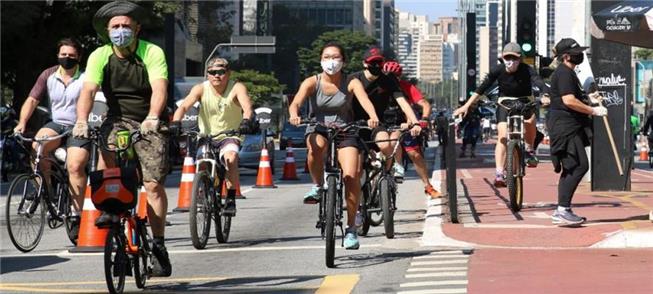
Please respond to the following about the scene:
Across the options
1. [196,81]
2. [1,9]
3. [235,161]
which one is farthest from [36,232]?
[196,81]

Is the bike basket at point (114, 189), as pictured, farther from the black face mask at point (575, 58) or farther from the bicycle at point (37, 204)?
the black face mask at point (575, 58)

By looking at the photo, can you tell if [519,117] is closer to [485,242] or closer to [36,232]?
[485,242]

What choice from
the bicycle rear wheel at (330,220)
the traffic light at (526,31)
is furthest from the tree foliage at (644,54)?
the bicycle rear wheel at (330,220)

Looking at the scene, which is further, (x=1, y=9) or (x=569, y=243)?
(x=1, y=9)

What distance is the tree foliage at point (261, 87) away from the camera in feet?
340

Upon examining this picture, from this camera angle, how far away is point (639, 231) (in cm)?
1212

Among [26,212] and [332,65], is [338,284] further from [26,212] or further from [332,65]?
[26,212]

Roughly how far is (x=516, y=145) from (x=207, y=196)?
13.8 ft

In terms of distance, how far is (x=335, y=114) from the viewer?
39.2 feet

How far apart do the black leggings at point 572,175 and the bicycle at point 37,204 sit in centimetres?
432

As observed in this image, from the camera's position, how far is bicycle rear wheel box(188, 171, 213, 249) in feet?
41.1

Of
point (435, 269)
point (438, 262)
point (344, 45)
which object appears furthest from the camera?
point (344, 45)

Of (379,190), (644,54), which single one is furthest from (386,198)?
(644,54)

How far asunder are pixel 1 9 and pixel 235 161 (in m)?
25.9
